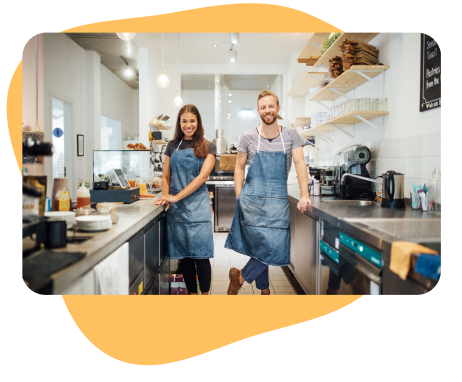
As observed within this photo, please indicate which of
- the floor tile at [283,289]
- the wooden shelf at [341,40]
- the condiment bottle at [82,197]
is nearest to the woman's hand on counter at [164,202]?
the condiment bottle at [82,197]

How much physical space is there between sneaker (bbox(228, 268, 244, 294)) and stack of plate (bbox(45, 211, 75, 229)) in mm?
828

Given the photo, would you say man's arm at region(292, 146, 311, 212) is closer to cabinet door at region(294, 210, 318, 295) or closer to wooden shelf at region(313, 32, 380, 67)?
cabinet door at region(294, 210, 318, 295)

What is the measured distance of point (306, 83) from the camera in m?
3.57

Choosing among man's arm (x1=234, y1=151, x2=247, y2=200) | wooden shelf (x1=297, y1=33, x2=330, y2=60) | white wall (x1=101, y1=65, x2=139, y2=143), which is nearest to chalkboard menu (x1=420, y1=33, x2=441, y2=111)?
man's arm (x1=234, y1=151, x2=247, y2=200)

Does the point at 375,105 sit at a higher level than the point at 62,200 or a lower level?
higher

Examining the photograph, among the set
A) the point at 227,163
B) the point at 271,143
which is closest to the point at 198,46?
the point at 271,143

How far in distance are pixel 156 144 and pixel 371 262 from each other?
7.83 ft

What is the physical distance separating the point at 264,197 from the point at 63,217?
3.18 feet

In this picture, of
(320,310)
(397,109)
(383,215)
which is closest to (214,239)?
(320,310)

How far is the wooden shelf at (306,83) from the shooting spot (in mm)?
3354

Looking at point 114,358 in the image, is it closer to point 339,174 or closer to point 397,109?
point 339,174

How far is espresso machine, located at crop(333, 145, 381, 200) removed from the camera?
90.1 inches

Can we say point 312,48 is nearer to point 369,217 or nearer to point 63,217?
point 369,217

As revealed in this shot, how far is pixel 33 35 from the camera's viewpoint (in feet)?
4.15
